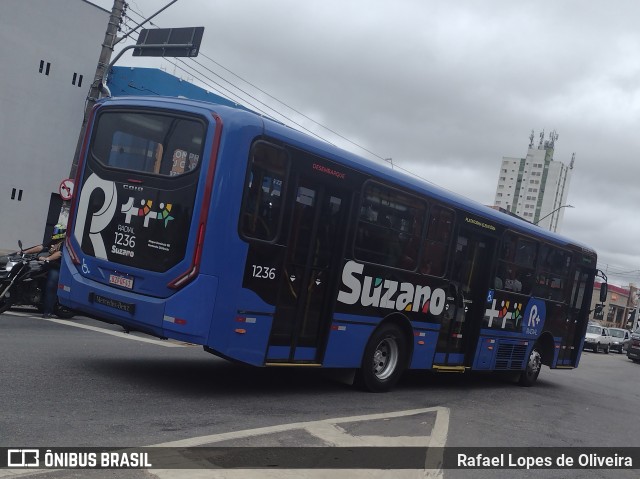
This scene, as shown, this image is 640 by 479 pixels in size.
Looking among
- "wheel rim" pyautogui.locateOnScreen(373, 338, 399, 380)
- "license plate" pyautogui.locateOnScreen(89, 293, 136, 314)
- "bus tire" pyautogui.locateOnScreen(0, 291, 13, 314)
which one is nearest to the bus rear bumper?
"license plate" pyautogui.locateOnScreen(89, 293, 136, 314)

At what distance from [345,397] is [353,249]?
2047 millimetres

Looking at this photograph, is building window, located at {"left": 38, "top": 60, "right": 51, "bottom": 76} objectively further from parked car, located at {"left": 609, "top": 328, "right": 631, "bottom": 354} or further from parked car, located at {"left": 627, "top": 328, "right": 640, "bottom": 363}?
parked car, located at {"left": 609, "top": 328, "right": 631, "bottom": 354}

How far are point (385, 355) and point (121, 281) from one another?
4247 mm

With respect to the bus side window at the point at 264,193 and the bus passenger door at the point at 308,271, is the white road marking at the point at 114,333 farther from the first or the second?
the bus side window at the point at 264,193

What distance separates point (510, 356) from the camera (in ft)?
44.8

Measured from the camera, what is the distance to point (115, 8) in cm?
1739

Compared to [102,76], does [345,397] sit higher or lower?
lower

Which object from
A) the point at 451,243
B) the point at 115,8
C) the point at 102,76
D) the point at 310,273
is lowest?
A: the point at 310,273

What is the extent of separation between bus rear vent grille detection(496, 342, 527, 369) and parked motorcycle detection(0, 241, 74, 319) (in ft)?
26.2

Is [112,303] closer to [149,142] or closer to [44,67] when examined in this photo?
[149,142]

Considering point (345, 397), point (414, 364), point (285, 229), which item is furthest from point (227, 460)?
point (414, 364)

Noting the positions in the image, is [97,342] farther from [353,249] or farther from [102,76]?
[102,76]

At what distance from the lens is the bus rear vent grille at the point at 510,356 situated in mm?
13250

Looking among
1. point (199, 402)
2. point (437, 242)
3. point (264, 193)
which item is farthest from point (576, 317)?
point (199, 402)
